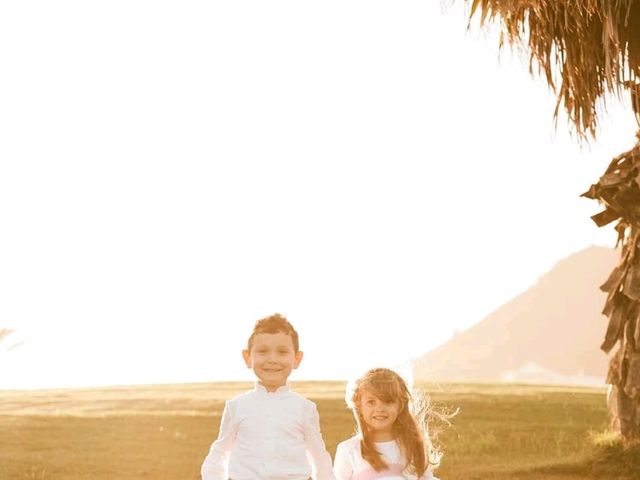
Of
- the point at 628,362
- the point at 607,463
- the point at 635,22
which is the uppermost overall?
the point at 635,22

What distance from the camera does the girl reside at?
18.0 feet

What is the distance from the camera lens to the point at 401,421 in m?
5.61

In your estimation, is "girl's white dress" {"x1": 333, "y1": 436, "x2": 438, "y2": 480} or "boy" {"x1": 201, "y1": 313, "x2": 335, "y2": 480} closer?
"boy" {"x1": 201, "y1": 313, "x2": 335, "y2": 480}

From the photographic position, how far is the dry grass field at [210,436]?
13367 mm

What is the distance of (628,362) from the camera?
13.4 m

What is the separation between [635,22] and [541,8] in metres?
0.92

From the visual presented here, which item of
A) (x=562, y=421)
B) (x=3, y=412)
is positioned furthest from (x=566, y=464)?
(x=3, y=412)

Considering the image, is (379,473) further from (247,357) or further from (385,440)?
(247,357)

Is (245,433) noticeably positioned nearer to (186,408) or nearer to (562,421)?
(562,421)

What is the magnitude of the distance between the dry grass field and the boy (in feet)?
16.6

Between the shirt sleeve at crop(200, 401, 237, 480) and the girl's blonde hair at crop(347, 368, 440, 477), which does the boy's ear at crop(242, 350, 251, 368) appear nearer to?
the shirt sleeve at crop(200, 401, 237, 480)

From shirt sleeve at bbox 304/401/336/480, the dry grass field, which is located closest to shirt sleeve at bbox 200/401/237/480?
shirt sleeve at bbox 304/401/336/480

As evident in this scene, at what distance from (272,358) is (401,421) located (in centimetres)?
84

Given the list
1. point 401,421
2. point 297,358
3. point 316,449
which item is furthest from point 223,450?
point 401,421
